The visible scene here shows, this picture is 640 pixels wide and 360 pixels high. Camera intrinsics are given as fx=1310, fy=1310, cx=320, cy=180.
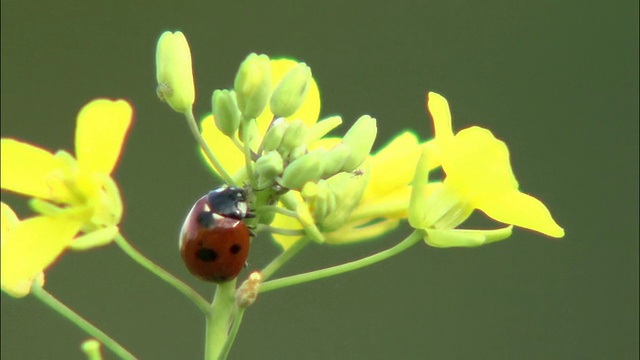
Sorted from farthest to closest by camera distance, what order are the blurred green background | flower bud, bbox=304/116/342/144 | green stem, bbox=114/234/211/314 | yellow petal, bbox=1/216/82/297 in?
1. the blurred green background
2. flower bud, bbox=304/116/342/144
3. green stem, bbox=114/234/211/314
4. yellow petal, bbox=1/216/82/297

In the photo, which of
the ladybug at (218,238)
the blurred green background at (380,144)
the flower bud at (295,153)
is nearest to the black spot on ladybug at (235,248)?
the ladybug at (218,238)

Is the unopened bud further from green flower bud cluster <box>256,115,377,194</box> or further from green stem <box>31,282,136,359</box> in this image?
green stem <box>31,282,136,359</box>

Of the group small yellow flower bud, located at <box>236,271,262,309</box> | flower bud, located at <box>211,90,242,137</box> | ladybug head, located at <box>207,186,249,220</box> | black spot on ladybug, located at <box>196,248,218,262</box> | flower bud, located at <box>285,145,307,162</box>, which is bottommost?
small yellow flower bud, located at <box>236,271,262,309</box>

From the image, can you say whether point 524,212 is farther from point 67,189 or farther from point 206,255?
point 67,189

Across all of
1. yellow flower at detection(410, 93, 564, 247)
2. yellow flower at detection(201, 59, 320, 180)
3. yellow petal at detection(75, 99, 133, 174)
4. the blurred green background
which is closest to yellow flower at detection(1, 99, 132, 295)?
yellow petal at detection(75, 99, 133, 174)

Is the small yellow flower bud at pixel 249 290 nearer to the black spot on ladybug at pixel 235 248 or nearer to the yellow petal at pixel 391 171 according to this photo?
the black spot on ladybug at pixel 235 248

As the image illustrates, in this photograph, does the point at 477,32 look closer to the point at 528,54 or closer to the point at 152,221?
the point at 528,54

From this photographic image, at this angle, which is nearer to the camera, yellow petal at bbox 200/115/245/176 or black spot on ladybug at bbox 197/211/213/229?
black spot on ladybug at bbox 197/211/213/229
